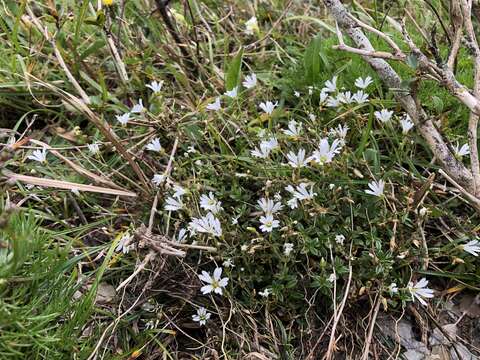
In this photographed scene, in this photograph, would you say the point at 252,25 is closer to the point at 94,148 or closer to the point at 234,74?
the point at 234,74

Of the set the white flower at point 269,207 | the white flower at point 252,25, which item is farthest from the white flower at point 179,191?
the white flower at point 252,25

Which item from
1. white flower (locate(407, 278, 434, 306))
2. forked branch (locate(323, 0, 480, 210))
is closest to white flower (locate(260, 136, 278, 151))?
forked branch (locate(323, 0, 480, 210))

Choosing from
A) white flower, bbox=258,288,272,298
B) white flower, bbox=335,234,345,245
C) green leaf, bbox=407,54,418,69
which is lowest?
white flower, bbox=258,288,272,298

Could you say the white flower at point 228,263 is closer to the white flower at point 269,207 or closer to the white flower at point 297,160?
the white flower at point 269,207

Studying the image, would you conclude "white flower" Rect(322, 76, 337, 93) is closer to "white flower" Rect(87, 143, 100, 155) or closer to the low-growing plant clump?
the low-growing plant clump

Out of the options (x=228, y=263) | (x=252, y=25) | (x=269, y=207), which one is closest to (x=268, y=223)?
(x=269, y=207)
